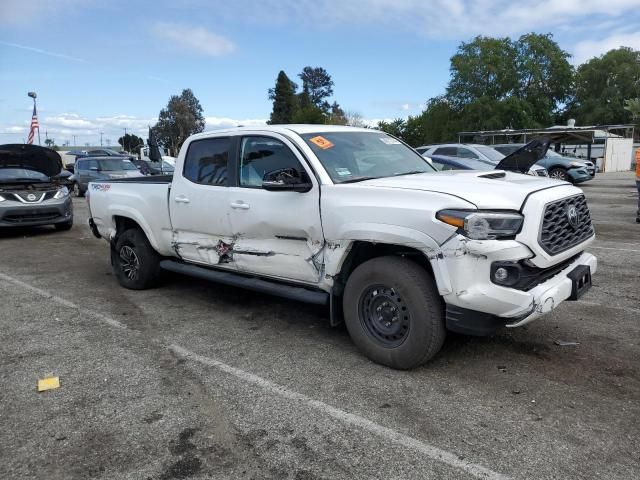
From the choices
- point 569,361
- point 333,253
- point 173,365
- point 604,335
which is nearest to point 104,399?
point 173,365

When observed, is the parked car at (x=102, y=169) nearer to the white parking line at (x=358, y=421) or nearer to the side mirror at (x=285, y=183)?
the side mirror at (x=285, y=183)

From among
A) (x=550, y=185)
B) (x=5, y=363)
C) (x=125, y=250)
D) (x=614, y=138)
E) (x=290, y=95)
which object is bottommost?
(x=5, y=363)

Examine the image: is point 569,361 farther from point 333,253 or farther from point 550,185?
point 333,253

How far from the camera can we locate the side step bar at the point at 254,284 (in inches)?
173

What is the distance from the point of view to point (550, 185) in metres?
4.04

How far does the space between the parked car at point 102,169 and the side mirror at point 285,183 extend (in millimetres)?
14836

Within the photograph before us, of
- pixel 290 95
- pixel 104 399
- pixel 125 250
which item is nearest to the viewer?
pixel 104 399

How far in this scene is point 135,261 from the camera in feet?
21.0

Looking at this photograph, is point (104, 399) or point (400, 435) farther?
point (104, 399)

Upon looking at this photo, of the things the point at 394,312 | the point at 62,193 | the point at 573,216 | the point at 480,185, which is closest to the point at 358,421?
the point at 394,312

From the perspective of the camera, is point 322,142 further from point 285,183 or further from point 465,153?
point 465,153

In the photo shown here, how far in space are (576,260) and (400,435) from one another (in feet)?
6.88

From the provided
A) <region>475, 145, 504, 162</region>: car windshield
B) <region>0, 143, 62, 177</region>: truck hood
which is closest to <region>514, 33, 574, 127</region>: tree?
<region>475, 145, 504, 162</region>: car windshield

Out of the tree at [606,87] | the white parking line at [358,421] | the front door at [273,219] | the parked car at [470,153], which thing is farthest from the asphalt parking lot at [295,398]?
the tree at [606,87]
